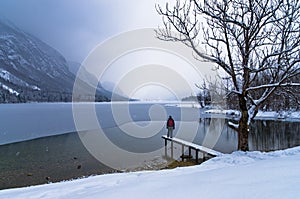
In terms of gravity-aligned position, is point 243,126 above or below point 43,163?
above

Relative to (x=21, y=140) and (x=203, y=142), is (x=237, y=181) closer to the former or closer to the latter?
(x=203, y=142)

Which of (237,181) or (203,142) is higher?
(237,181)

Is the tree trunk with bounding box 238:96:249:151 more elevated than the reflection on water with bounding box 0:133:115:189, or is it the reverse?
the tree trunk with bounding box 238:96:249:151

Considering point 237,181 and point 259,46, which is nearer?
point 237,181

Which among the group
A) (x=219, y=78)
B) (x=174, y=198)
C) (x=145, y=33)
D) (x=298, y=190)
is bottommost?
(x=174, y=198)

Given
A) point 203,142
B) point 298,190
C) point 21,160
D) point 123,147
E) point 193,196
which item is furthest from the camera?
point 203,142

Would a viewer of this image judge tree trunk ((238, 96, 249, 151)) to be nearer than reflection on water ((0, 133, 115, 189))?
Yes

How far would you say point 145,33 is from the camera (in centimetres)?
1040

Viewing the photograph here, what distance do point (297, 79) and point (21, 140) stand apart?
17.4 metres

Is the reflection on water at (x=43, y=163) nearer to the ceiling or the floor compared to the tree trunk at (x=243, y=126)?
nearer to the floor

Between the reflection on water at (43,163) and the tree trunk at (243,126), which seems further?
the reflection on water at (43,163)

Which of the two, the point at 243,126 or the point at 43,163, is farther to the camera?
the point at 43,163

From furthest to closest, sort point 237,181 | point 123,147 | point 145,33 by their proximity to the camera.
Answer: point 123,147 < point 145,33 < point 237,181

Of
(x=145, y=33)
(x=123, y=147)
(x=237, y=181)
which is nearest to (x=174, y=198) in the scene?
(x=237, y=181)
